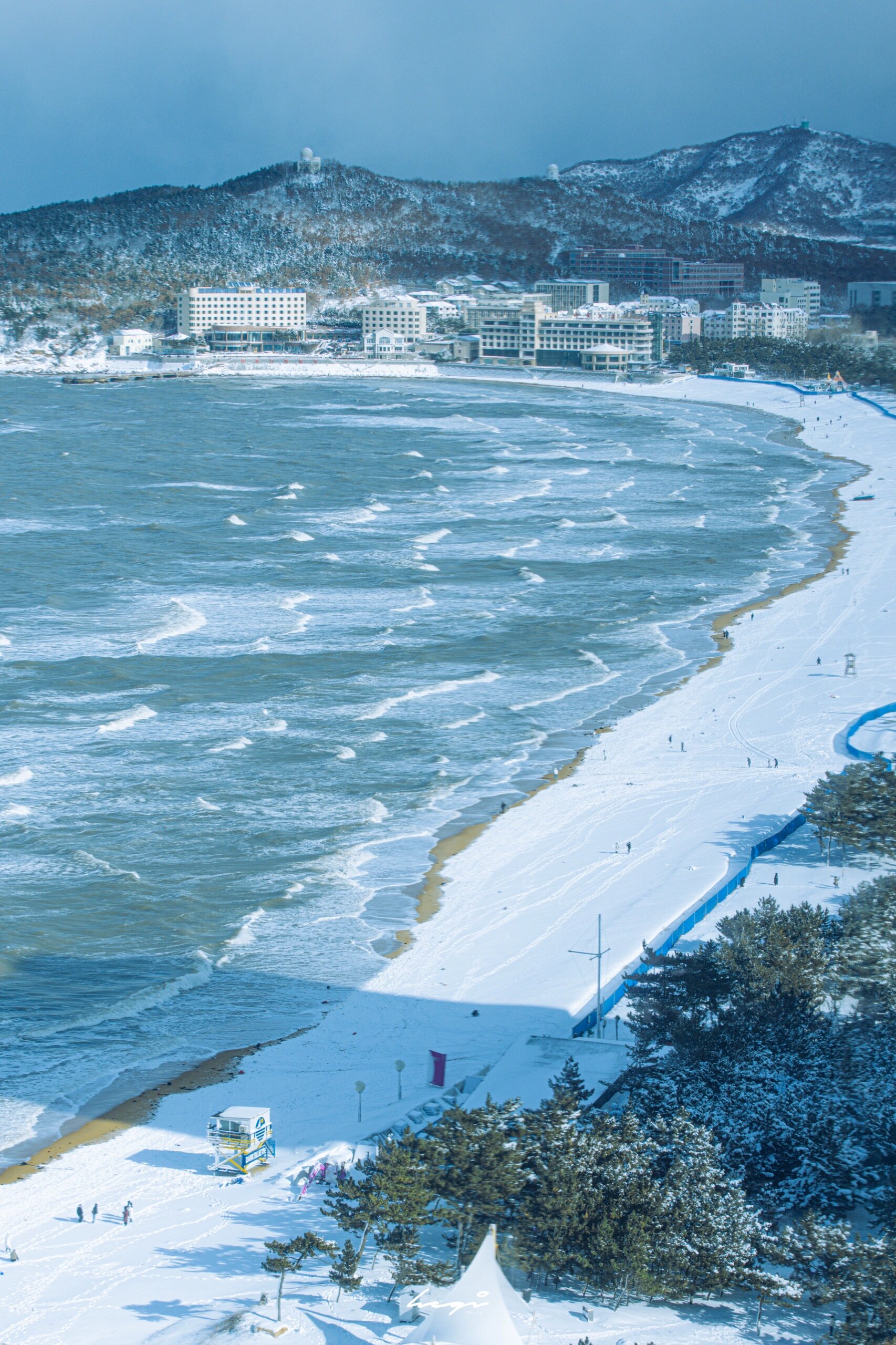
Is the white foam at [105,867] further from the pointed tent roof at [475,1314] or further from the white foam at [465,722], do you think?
the pointed tent roof at [475,1314]

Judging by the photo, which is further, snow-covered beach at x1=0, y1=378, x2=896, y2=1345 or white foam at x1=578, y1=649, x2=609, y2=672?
white foam at x1=578, y1=649, x2=609, y2=672

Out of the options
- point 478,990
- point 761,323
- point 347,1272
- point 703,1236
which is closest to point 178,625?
point 478,990

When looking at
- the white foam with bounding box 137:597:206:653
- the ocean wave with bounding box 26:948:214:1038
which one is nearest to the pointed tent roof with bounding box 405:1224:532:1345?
the ocean wave with bounding box 26:948:214:1038

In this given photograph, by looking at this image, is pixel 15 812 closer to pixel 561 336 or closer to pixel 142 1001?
pixel 142 1001

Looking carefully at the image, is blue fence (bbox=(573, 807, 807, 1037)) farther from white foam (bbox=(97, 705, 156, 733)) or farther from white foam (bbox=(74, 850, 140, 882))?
white foam (bbox=(97, 705, 156, 733))

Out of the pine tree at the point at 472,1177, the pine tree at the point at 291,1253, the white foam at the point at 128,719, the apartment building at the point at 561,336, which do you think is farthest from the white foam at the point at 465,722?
the apartment building at the point at 561,336

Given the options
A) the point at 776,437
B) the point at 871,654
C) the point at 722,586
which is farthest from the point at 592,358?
the point at 871,654
